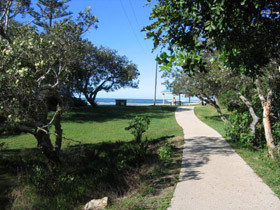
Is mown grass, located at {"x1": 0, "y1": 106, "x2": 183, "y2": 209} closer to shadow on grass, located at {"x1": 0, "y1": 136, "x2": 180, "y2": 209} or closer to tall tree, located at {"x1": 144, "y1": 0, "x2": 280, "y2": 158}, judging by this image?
shadow on grass, located at {"x1": 0, "y1": 136, "x2": 180, "y2": 209}

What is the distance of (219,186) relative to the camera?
500cm

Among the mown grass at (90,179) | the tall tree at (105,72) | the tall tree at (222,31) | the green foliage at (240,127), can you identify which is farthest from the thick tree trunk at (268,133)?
the tall tree at (105,72)

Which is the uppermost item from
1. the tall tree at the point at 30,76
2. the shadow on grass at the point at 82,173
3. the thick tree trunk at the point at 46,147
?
the tall tree at the point at 30,76

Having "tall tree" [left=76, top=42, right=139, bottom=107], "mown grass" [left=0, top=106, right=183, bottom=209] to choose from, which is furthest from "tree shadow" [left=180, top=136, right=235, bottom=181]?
"tall tree" [left=76, top=42, right=139, bottom=107]

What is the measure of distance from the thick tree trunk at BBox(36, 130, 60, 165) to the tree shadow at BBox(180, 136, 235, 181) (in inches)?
144

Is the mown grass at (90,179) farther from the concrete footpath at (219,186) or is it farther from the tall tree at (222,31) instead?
the tall tree at (222,31)

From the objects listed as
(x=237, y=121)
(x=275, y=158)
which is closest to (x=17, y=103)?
(x=275, y=158)

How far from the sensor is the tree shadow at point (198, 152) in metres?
5.99

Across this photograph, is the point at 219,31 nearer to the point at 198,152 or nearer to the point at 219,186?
the point at 219,186

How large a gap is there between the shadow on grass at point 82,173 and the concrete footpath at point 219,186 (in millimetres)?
527

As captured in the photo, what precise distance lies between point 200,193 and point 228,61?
252 cm

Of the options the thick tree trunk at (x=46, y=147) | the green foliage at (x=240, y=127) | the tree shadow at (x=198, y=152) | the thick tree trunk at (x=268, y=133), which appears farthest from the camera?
the green foliage at (x=240, y=127)

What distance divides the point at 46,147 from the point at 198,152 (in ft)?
15.9

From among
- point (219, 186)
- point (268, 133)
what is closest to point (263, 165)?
point (268, 133)
